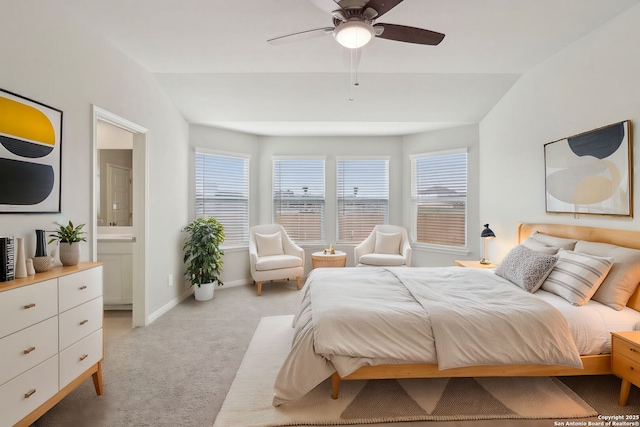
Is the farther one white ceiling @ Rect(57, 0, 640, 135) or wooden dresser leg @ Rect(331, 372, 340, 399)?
white ceiling @ Rect(57, 0, 640, 135)

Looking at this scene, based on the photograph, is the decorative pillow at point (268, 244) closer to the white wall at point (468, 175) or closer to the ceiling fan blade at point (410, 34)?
the white wall at point (468, 175)

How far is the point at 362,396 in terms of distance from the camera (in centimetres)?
216

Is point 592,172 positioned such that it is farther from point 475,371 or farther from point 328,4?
point 328,4

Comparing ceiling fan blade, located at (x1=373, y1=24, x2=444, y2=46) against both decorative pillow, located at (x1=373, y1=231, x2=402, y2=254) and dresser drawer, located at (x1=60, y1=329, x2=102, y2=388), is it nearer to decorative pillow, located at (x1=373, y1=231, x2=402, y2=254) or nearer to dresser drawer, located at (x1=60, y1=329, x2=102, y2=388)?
dresser drawer, located at (x1=60, y1=329, x2=102, y2=388)

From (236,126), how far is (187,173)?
1102 millimetres

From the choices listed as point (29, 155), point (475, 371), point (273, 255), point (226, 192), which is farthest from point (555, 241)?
point (226, 192)

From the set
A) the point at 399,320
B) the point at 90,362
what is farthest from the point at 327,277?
the point at 90,362

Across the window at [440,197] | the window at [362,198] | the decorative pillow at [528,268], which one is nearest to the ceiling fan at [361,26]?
the decorative pillow at [528,268]

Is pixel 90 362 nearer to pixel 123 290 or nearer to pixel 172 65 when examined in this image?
pixel 123 290

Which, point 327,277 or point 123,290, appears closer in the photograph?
point 327,277

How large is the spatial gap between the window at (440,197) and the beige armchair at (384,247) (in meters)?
0.42

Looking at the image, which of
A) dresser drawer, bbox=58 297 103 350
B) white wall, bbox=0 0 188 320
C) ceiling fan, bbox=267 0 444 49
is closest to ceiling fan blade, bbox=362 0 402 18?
ceiling fan, bbox=267 0 444 49

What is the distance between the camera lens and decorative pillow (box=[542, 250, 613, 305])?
2271mm

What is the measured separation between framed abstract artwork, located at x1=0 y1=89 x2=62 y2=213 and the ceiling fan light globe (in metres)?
2.13
